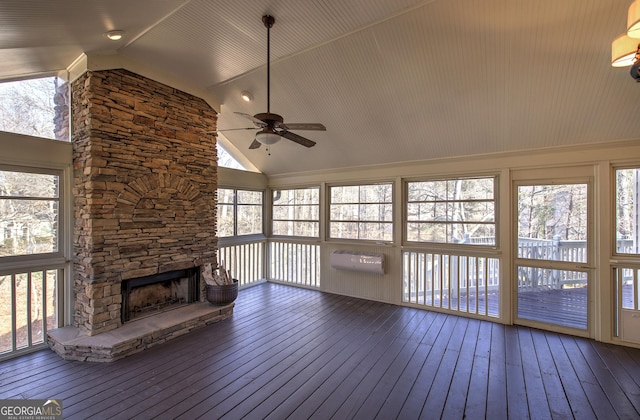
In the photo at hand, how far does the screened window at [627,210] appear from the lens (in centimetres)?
351

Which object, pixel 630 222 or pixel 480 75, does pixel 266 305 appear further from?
pixel 630 222

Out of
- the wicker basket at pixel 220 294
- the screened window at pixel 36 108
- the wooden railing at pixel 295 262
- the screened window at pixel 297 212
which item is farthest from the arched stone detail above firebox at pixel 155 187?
the wooden railing at pixel 295 262

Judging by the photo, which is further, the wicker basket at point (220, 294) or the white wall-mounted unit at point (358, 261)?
the white wall-mounted unit at point (358, 261)

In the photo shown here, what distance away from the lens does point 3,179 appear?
3.12m

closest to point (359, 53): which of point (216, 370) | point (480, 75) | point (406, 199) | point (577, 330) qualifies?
point (480, 75)

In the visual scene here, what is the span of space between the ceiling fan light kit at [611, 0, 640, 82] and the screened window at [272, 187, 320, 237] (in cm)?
460

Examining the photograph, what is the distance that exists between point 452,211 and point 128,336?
4.69m

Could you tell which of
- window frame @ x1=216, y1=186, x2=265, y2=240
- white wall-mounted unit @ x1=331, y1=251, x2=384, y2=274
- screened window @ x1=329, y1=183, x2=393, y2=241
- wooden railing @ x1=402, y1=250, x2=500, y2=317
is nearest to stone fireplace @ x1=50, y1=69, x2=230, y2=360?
window frame @ x1=216, y1=186, x2=265, y2=240

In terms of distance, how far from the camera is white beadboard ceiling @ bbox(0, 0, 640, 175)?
2.56m

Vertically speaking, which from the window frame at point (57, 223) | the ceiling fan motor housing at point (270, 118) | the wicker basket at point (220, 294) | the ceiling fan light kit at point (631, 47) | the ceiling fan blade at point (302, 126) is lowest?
the wicker basket at point (220, 294)

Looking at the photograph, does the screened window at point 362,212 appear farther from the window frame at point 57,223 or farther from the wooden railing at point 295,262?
the window frame at point 57,223

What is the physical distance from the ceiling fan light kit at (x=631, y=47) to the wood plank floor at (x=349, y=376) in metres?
2.58

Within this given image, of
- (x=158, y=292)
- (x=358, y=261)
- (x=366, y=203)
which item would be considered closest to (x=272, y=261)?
(x=358, y=261)

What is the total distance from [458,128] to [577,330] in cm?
303
